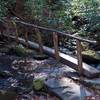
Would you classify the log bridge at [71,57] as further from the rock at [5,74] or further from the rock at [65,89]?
the rock at [5,74]

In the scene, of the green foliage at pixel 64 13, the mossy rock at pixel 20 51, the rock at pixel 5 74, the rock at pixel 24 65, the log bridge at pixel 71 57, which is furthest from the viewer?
the green foliage at pixel 64 13

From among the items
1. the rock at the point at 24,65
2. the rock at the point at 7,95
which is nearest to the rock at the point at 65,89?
the rock at the point at 7,95

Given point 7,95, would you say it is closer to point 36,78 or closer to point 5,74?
point 36,78

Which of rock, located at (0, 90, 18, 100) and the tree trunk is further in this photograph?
the tree trunk

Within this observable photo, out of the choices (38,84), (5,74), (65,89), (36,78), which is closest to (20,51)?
(5,74)

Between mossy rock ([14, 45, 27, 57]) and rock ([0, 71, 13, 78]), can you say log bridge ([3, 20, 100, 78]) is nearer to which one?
mossy rock ([14, 45, 27, 57])

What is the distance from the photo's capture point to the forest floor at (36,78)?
263 inches

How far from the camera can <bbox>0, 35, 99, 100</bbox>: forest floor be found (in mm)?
6691

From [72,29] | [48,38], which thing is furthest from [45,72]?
[72,29]

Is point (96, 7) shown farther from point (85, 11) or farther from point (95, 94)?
point (95, 94)

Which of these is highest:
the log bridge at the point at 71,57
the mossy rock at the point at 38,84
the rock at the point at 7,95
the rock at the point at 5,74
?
the log bridge at the point at 71,57

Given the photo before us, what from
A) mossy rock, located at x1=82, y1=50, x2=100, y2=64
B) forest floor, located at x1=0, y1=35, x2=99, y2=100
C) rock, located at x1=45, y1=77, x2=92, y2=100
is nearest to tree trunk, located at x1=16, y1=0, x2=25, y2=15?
forest floor, located at x1=0, y1=35, x2=99, y2=100

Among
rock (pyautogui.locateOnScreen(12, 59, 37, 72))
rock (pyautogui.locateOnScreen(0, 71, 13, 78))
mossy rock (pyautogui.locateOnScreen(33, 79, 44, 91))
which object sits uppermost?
mossy rock (pyautogui.locateOnScreen(33, 79, 44, 91))

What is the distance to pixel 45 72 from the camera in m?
8.12
